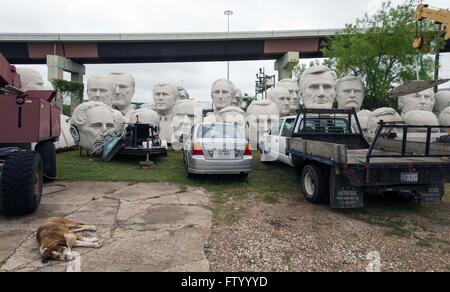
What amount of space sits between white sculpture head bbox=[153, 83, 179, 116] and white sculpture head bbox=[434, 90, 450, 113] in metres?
12.4

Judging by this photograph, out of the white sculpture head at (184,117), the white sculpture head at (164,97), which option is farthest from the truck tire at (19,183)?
the white sculpture head at (164,97)

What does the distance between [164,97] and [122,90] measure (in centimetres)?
231

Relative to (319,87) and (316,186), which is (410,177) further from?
Result: (319,87)

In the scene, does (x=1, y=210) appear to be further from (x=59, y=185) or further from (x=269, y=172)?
(x=269, y=172)

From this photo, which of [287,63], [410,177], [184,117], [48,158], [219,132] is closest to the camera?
[410,177]

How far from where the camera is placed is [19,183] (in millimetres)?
4867

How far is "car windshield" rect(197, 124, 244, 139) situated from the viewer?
8.36 m

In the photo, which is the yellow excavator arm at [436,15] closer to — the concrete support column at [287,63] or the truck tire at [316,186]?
the truck tire at [316,186]

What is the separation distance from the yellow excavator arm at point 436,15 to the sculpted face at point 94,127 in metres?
13.1

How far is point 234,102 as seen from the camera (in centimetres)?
1788

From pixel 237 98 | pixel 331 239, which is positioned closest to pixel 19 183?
pixel 331 239
